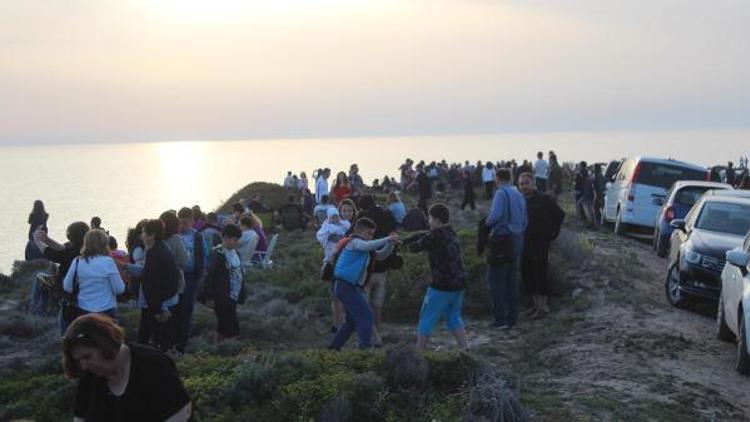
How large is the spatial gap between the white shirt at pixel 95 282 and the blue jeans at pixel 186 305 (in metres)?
1.45

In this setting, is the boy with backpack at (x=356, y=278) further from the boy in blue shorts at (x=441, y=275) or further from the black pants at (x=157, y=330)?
the black pants at (x=157, y=330)

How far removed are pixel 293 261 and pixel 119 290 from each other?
8.71 meters

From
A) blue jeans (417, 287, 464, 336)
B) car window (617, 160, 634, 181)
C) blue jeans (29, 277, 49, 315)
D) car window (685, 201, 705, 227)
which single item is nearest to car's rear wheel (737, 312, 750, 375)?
blue jeans (417, 287, 464, 336)

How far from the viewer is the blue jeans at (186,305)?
29.3ft

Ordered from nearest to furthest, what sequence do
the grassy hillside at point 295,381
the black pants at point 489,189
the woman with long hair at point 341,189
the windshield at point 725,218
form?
the grassy hillside at point 295,381, the windshield at point 725,218, the woman with long hair at point 341,189, the black pants at point 489,189

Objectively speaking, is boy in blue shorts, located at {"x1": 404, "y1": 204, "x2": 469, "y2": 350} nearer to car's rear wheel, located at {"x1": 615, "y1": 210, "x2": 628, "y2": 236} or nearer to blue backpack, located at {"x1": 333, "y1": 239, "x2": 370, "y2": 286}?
blue backpack, located at {"x1": 333, "y1": 239, "x2": 370, "y2": 286}

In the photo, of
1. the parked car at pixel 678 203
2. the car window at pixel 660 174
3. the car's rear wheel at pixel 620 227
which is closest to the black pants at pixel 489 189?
the car's rear wheel at pixel 620 227

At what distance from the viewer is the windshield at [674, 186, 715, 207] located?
15.0 metres

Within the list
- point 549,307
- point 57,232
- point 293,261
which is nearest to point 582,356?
point 549,307

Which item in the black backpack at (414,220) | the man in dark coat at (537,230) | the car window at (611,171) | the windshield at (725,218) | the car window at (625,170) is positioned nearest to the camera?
the man in dark coat at (537,230)

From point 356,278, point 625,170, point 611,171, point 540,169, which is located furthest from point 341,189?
point 540,169

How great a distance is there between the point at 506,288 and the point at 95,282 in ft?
16.4

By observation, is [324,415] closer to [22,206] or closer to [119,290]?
[119,290]

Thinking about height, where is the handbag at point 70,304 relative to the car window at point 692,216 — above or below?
below
